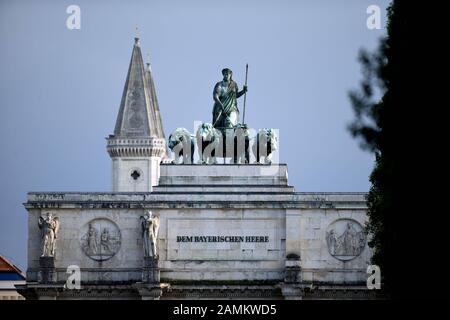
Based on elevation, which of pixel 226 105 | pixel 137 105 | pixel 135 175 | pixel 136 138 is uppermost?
pixel 137 105

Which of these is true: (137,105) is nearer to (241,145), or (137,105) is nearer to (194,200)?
(241,145)

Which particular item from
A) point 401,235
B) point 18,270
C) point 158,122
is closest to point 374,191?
point 401,235

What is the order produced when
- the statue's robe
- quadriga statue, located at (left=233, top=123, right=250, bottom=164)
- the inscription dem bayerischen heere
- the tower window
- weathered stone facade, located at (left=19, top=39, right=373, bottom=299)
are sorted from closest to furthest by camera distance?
weathered stone facade, located at (left=19, top=39, right=373, bottom=299) < the inscription dem bayerischen heere < quadriga statue, located at (left=233, top=123, right=250, bottom=164) < the statue's robe < the tower window

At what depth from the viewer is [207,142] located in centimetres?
8069

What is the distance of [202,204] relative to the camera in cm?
7975

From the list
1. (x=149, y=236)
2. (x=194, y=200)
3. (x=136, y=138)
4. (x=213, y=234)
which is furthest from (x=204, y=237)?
(x=136, y=138)

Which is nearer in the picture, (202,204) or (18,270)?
(202,204)

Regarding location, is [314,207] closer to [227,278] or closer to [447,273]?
[227,278]

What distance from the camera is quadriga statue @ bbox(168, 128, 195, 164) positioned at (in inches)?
3162

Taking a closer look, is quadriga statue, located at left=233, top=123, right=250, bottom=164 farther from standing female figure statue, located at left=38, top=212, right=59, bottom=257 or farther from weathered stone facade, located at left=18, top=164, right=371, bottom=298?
standing female figure statue, located at left=38, top=212, right=59, bottom=257

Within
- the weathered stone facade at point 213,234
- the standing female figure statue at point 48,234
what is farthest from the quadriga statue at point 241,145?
the standing female figure statue at point 48,234

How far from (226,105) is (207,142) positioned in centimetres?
267

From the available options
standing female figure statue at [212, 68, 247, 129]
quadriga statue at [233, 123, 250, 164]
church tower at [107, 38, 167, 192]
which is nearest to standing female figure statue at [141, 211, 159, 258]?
quadriga statue at [233, 123, 250, 164]
